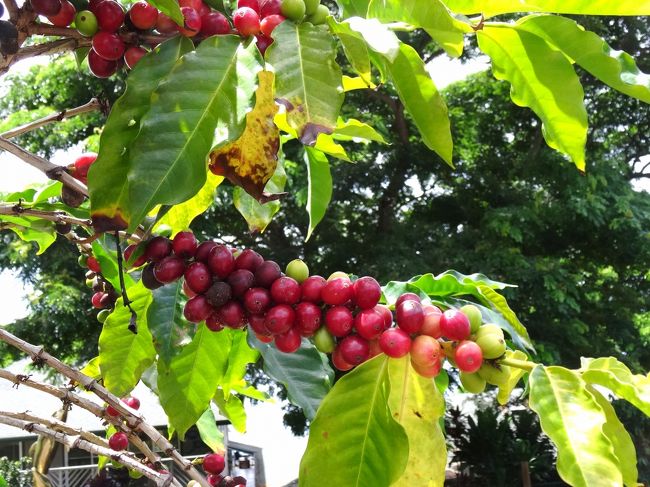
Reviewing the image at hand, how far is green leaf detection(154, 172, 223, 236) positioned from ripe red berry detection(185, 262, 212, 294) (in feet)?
0.44

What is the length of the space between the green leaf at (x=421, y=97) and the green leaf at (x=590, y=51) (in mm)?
87

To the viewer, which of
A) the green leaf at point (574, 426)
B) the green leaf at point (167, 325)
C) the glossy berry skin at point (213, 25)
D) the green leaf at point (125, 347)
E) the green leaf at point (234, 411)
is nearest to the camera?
the green leaf at point (574, 426)

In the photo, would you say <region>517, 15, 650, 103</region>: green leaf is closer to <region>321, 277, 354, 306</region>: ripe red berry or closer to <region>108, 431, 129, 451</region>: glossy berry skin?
<region>321, 277, 354, 306</region>: ripe red berry

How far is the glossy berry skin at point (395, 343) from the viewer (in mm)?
467

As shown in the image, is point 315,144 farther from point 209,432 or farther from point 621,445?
point 209,432

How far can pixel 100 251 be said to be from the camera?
804 millimetres

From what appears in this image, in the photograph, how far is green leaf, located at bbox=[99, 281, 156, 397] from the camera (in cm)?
71

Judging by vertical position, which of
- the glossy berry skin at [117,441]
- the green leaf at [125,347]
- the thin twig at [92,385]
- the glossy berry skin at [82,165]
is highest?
the glossy berry skin at [82,165]

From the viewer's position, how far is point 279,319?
0.50 m

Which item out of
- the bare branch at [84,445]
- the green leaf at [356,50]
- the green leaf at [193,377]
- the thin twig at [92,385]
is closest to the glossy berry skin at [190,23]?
the green leaf at [356,50]

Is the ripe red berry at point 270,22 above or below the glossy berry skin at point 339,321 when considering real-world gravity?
above

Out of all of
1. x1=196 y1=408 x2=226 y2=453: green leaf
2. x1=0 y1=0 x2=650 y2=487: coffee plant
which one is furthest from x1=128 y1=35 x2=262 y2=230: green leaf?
x1=196 y1=408 x2=226 y2=453: green leaf

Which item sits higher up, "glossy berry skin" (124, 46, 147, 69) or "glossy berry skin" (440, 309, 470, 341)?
"glossy berry skin" (124, 46, 147, 69)

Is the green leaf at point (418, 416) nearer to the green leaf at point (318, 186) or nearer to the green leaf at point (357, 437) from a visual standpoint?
the green leaf at point (357, 437)
